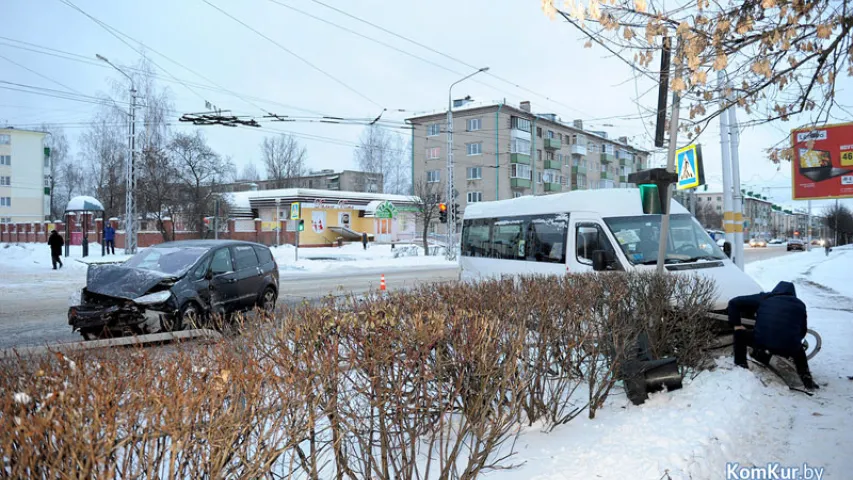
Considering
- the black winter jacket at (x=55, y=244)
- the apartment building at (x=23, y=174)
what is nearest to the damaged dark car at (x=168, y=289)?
the black winter jacket at (x=55, y=244)

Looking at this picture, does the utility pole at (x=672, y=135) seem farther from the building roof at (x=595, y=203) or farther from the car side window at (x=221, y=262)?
the car side window at (x=221, y=262)

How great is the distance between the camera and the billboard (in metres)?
18.8

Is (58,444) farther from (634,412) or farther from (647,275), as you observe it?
(647,275)

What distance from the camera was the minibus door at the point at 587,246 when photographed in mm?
8906

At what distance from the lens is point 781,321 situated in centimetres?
559

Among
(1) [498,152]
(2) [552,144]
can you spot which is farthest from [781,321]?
(2) [552,144]

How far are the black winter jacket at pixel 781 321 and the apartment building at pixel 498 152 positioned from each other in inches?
1852

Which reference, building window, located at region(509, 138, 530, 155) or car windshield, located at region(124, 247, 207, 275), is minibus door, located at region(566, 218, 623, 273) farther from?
building window, located at region(509, 138, 530, 155)

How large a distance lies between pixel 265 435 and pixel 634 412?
362 cm

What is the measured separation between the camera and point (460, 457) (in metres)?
3.69

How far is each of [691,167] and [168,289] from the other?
9521 mm

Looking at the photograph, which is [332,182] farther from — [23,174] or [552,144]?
[23,174]
